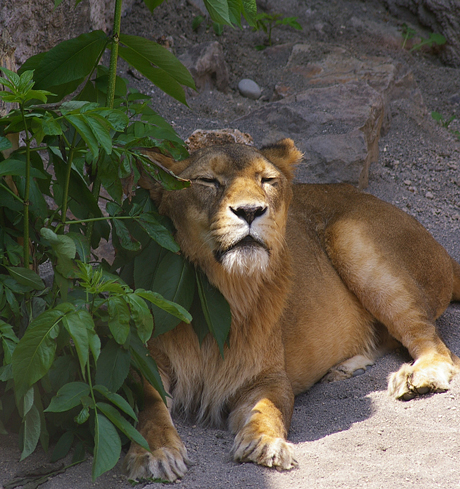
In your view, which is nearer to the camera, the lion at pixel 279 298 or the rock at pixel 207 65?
the lion at pixel 279 298

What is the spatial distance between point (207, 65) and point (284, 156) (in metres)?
3.14

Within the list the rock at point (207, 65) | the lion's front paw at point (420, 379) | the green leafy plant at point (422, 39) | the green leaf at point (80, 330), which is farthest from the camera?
the green leafy plant at point (422, 39)

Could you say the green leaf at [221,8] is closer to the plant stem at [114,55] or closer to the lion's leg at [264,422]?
the plant stem at [114,55]

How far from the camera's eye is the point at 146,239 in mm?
2941

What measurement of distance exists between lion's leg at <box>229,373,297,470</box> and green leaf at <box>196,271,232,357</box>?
349 millimetres

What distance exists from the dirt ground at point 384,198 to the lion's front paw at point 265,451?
4 cm

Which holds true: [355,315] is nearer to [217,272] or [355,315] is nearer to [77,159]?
[217,272]

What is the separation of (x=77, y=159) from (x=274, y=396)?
1.53 meters

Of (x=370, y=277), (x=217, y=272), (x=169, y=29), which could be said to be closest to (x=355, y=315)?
(x=370, y=277)

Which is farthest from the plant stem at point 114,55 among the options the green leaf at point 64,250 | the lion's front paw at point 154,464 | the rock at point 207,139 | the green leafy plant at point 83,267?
the rock at point 207,139

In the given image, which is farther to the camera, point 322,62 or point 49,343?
point 322,62

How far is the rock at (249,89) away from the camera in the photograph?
6887 millimetres

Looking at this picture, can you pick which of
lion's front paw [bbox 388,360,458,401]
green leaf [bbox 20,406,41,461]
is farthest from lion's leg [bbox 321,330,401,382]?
green leaf [bbox 20,406,41,461]

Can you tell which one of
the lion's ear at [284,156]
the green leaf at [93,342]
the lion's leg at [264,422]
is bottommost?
the lion's leg at [264,422]
